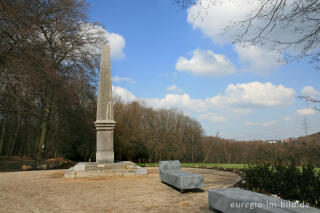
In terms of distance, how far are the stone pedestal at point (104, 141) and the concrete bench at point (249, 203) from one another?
6.80 m

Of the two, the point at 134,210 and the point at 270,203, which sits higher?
the point at 270,203

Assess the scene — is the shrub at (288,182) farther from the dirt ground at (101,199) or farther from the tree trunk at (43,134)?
the tree trunk at (43,134)

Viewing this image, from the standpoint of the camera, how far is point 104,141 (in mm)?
10227

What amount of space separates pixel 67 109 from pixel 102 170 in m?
6.08

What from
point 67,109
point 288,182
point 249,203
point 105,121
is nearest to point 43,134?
point 67,109

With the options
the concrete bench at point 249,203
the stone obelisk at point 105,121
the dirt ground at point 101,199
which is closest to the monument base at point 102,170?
the stone obelisk at point 105,121

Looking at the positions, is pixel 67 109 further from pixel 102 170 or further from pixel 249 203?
pixel 249 203

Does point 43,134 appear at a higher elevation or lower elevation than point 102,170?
higher

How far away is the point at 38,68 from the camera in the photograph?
9867 mm

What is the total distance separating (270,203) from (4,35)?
37.5 feet

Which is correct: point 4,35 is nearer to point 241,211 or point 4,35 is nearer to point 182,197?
point 182,197

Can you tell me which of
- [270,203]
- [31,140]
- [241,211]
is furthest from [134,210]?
[31,140]

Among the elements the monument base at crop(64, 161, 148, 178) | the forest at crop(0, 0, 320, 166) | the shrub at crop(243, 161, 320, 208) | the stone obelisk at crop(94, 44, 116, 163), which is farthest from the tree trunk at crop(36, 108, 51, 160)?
the shrub at crop(243, 161, 320, 208)

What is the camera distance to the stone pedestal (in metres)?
10.2
